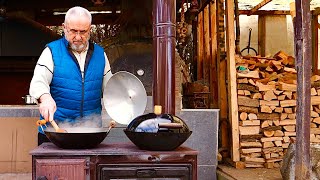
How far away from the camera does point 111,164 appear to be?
2682 mm

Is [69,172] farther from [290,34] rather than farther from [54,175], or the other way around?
[290,34]

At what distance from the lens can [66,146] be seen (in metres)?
2.76

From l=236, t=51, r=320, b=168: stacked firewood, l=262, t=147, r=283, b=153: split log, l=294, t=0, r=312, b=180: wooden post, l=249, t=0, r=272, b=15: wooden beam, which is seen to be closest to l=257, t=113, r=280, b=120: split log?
l=236, t=51, r=320, b=168: stacked firewood

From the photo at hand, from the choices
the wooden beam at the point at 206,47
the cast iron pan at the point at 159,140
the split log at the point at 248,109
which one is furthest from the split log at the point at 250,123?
the cast iron pan at the point at 159,140

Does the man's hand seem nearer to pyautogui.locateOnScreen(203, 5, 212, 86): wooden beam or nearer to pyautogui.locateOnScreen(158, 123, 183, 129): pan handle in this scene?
pyautogui.locateOnScreen(158, 123, 183, 129): pan handle

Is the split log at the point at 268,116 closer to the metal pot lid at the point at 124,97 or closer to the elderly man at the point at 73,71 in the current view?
the metal pot lid at the point at 124,97

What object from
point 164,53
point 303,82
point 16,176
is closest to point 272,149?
point 303,82

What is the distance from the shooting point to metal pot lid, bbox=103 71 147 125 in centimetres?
336

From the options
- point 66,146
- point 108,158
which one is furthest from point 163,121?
point 66,146

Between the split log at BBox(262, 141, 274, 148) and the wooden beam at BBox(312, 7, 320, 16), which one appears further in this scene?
the wooden beam at BBox(312, 7, 320, 16)

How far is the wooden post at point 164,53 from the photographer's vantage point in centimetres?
378

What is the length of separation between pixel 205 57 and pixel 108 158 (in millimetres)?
5963

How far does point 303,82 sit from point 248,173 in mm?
1752

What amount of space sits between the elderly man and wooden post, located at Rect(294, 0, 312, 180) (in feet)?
6.48
